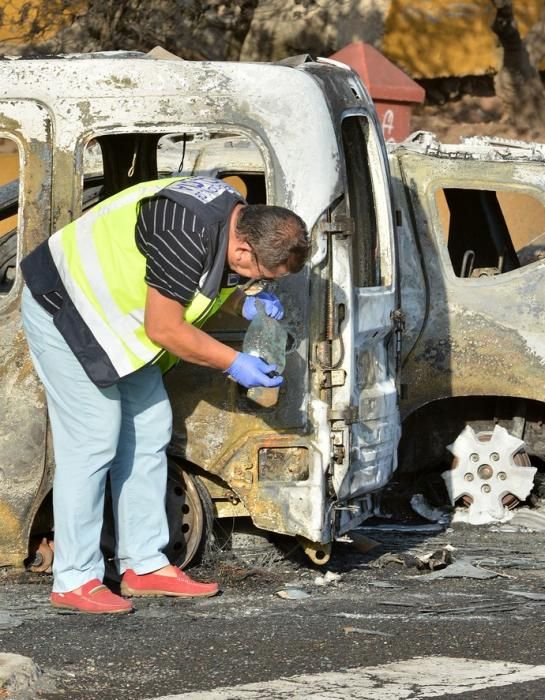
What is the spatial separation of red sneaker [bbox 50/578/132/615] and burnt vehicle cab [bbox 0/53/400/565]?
481 mm

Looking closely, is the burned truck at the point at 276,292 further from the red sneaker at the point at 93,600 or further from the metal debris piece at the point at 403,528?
the metal debris piece at the point at 403,528

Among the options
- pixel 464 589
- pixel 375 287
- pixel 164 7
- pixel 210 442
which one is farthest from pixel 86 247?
pixel 164 7

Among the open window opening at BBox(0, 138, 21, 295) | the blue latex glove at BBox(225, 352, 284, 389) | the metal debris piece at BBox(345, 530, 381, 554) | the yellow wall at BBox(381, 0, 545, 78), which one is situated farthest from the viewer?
the yellow wall at BBox(381, 0, 545, 78)

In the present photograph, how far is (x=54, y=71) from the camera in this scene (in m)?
6.00

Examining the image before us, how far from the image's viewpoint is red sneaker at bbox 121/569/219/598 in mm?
5957

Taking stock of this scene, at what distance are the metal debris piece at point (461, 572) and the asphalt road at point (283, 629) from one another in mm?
43

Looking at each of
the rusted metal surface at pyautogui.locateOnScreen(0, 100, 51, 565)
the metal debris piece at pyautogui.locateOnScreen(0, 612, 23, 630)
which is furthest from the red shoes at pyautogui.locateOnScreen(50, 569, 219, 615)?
the rusted metal surface at pyautogui.locateOnScreen(0, 100, 51, 565)

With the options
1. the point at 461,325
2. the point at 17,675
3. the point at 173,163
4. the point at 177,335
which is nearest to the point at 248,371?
the point at 177,335

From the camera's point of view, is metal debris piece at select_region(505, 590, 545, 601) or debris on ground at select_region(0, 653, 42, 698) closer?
debris on ground at select_region(0, 653, 42, 698)

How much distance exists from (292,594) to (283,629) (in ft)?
2.17

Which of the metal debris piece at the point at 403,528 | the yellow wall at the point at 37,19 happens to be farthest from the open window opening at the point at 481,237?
the yellow wall at the point at 37,19

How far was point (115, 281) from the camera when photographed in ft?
18.2

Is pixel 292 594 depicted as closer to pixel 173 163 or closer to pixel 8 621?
pixel 8 621

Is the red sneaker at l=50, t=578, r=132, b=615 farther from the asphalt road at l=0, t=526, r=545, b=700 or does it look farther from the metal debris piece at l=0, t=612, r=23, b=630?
the metal debris piece at l=0, t=612, r=23, b=630
